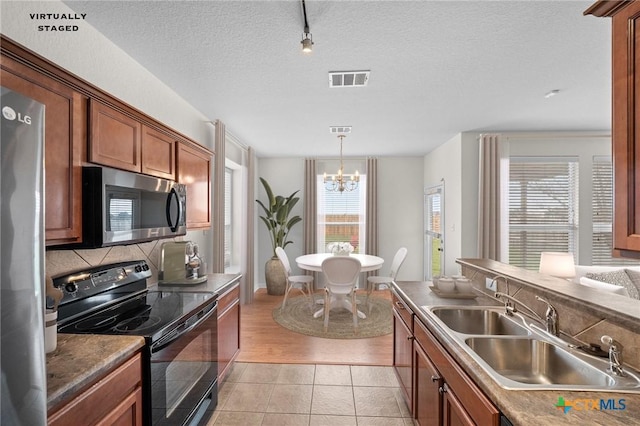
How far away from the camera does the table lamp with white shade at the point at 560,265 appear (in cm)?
299

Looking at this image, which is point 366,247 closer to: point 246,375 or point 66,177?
point 246,375

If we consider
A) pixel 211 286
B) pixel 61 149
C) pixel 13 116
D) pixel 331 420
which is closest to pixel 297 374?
pixel 331 420

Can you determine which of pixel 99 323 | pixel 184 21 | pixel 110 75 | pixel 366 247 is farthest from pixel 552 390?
pixel 366 247

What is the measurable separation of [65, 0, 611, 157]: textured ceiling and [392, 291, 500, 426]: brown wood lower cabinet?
6.05 ft

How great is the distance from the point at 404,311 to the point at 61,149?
2205 millimetres

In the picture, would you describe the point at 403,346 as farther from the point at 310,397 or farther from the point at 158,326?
the point at 158,326

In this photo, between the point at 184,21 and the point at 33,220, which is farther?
the point at 184,21

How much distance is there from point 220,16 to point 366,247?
15.1 ft

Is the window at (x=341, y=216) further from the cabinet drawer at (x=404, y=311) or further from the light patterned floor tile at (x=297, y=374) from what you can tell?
the cabinet drawer at (x=404, y=311)

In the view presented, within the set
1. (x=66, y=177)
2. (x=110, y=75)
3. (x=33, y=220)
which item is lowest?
(x=33, y=220)

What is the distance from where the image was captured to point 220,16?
1.68 meters

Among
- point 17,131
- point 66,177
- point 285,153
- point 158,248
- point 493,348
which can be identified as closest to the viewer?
point 17,131

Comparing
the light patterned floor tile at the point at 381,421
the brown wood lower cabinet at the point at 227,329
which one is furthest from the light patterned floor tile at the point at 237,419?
the light patterned floor tile at the point at 381,421

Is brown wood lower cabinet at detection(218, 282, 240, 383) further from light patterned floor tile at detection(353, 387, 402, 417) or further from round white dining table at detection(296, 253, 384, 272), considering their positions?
round white dining table at detection(296, 253, 384, 272)
